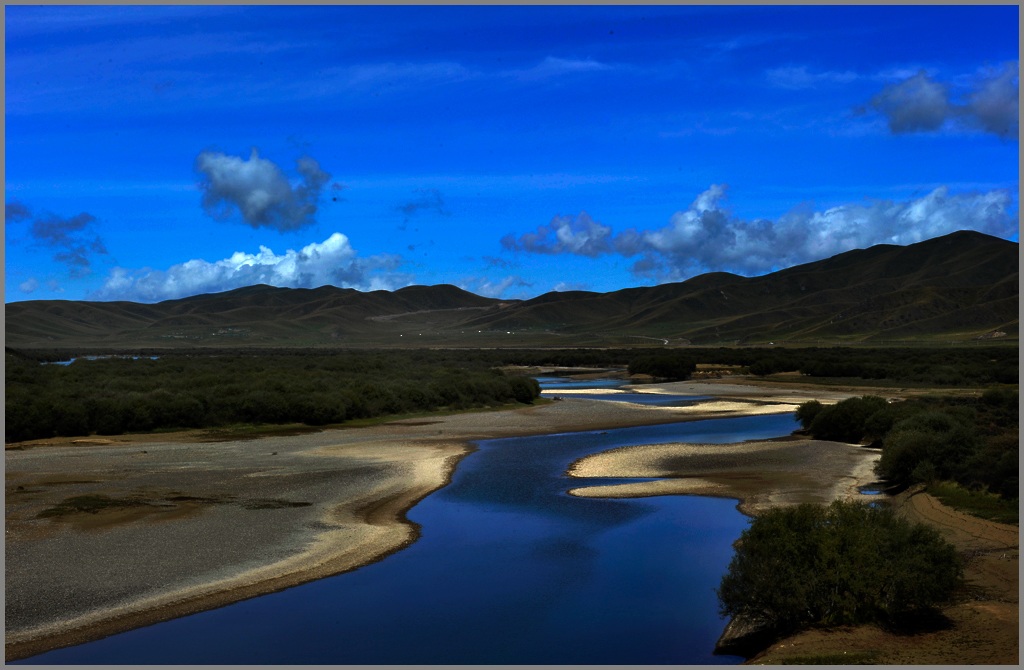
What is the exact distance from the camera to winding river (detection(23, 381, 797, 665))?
13.4 metres

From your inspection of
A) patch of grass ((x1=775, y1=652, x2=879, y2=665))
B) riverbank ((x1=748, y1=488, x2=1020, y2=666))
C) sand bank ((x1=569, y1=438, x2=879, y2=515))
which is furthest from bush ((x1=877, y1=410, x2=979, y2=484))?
patch of grass ((x1=775, y1=652, x2=879, y2=665))

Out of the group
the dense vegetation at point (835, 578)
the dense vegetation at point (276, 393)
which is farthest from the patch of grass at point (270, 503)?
the dense vegetation at point (276, 393)

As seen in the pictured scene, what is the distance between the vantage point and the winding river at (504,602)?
1344cm

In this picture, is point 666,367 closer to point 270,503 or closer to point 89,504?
point 270,503

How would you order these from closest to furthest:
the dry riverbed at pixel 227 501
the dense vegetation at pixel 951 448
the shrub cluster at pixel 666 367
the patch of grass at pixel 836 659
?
the patch of grass at pixel 836 659
the dry riverbed at pixel 227 501
the dense vegetation at pixel 951 448
the shrub cluster at pixel 666 367

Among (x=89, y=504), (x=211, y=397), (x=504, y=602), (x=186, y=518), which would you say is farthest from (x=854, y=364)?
(x=504, y=602)

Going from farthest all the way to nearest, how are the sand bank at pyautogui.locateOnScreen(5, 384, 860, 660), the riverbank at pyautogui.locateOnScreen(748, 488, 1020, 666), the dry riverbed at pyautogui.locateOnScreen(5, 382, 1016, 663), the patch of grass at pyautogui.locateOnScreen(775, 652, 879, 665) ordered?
the dry riverbed at pyautogui.locateOnScreen(5, 382, 1016, 663), the sand bank at pyautogui.locateOnScreen(5, 384, 860, 660), the riverbank at pyautogui.locateOnScreen(748, 488, 1020, 666), the patch of grass at pyautogui.locateOnScreen(775, 652, 879, 665)

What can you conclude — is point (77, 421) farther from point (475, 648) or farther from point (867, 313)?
point (867, 313)

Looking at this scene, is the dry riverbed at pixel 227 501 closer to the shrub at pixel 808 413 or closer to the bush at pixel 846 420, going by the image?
the bush at pixel 846 420

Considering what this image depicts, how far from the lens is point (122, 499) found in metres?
23.8

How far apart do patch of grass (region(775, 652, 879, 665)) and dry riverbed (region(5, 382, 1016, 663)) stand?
882 cm

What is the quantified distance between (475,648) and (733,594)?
153 inches

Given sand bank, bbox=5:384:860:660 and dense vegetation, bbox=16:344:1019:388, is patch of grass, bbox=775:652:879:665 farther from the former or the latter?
dense vegetation, bbox=16:344:1019:388

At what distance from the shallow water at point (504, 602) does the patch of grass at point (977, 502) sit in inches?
184
